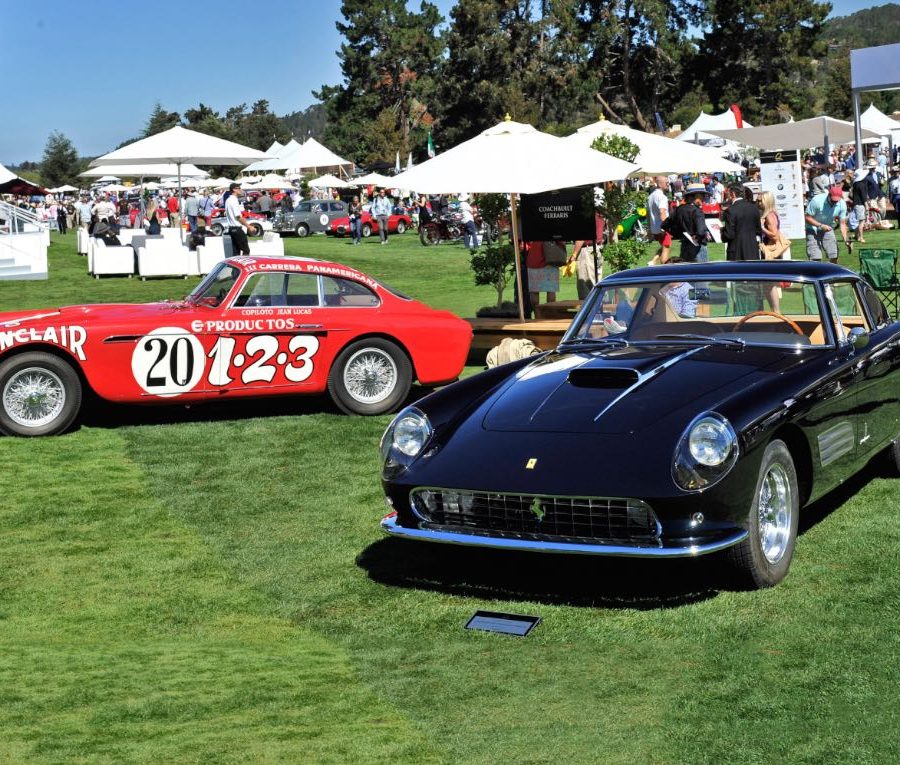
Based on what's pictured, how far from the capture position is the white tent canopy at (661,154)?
55.0 feet

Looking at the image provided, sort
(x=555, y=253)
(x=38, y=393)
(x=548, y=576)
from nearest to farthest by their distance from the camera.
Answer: (x=548, y=576) < (x=38, y=393) < (x=555, y=253)

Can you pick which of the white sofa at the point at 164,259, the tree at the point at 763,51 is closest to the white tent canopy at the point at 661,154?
the white sofa at the point at 164,259

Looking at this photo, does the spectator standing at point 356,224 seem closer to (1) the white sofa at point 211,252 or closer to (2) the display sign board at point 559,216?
(1) the white sofa at point 211,252

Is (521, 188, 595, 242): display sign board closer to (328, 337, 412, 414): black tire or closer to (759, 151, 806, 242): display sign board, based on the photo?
(328, 337, 412, 414): black tire

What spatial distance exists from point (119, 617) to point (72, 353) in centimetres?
439

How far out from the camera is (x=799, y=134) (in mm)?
36000

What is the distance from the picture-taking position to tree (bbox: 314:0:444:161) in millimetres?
103312

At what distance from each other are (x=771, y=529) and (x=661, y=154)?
481 inches

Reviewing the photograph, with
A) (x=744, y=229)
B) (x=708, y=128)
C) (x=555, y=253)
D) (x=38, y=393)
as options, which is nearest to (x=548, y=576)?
(x=38, y=393)

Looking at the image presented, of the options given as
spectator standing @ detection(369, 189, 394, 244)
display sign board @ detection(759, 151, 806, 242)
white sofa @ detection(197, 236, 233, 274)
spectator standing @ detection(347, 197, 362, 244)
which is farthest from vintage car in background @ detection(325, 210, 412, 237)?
display sign board @ detection(759, 151, 806, 242)

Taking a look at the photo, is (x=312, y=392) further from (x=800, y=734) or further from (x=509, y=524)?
(x=800, y=734)

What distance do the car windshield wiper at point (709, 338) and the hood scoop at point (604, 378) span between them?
0.69 m

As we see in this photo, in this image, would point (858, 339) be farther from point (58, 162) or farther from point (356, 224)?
point (58, 162)

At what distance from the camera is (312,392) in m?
10.4
